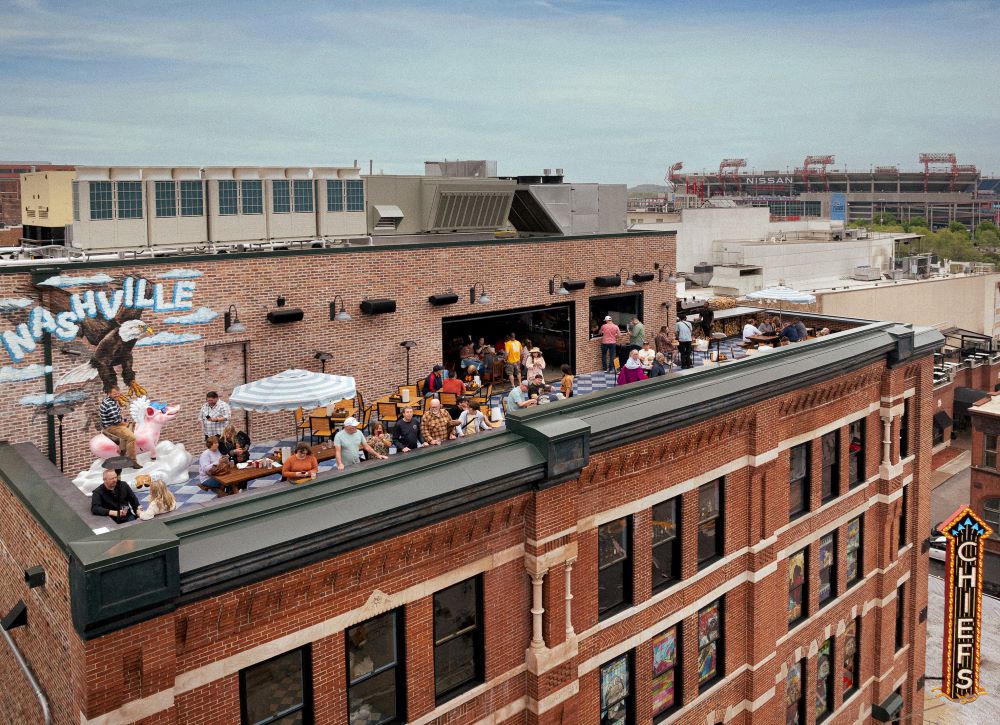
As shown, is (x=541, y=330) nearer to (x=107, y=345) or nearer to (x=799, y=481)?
(x=799, y=481)

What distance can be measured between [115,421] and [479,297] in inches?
447

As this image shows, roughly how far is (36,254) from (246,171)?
17.5 feet

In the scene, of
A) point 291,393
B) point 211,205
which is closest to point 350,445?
point 291,393

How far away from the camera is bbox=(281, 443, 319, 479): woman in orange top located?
16.1 meters

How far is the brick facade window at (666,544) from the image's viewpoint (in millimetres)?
19484

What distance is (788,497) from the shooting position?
23125mm

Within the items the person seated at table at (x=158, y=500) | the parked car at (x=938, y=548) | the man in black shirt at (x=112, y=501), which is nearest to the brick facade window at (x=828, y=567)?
the person seated at table at (x=158, y=500)

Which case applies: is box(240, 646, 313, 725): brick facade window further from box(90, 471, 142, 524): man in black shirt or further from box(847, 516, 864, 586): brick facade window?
box(847, 516, 864, 586): brick facade window

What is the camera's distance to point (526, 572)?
16047 millimetres

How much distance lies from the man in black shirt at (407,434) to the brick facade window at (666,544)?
217 inches

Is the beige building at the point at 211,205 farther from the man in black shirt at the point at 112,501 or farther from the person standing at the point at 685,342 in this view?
the person standing at the point at 685,342

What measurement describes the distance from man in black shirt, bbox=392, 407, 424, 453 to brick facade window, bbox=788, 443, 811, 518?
35.9ft

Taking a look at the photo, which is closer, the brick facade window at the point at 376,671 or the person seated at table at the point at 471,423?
the brick facade window at the point at 376,671

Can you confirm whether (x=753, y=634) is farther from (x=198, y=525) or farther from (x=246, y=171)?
(x=246, y=171)
